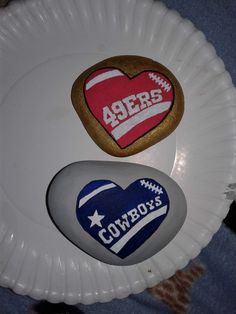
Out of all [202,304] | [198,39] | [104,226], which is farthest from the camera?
[202,304]

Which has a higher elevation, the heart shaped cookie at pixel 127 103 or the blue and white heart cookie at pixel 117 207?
the heart shaped cookie at pixel 127 103

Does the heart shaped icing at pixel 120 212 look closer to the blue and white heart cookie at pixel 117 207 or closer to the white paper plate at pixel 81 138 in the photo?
the blue and white heart cookie at pixel 117 207

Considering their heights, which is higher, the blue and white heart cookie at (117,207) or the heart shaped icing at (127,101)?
the heart shaped icing at (127,101)

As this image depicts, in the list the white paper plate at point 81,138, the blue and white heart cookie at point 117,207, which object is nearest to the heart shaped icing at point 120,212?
the blue and white heart cookie at point 117,207

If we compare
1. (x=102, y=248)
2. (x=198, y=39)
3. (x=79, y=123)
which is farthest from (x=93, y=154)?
(x=198, y=39)

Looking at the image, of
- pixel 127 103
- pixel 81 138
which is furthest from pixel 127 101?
pixel 81 138

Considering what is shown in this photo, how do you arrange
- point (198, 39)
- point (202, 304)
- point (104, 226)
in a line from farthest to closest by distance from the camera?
point (202, 304) → point (198, 39) → point (104, 226)

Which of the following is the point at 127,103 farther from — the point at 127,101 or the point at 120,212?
→ the point at 120,212

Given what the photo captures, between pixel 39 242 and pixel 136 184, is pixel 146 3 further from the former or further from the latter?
pixel 39 242

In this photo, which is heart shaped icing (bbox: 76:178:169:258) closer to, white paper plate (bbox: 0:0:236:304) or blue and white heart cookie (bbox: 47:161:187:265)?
blue and white heart cookie (bbox: 47:161:187:265)
